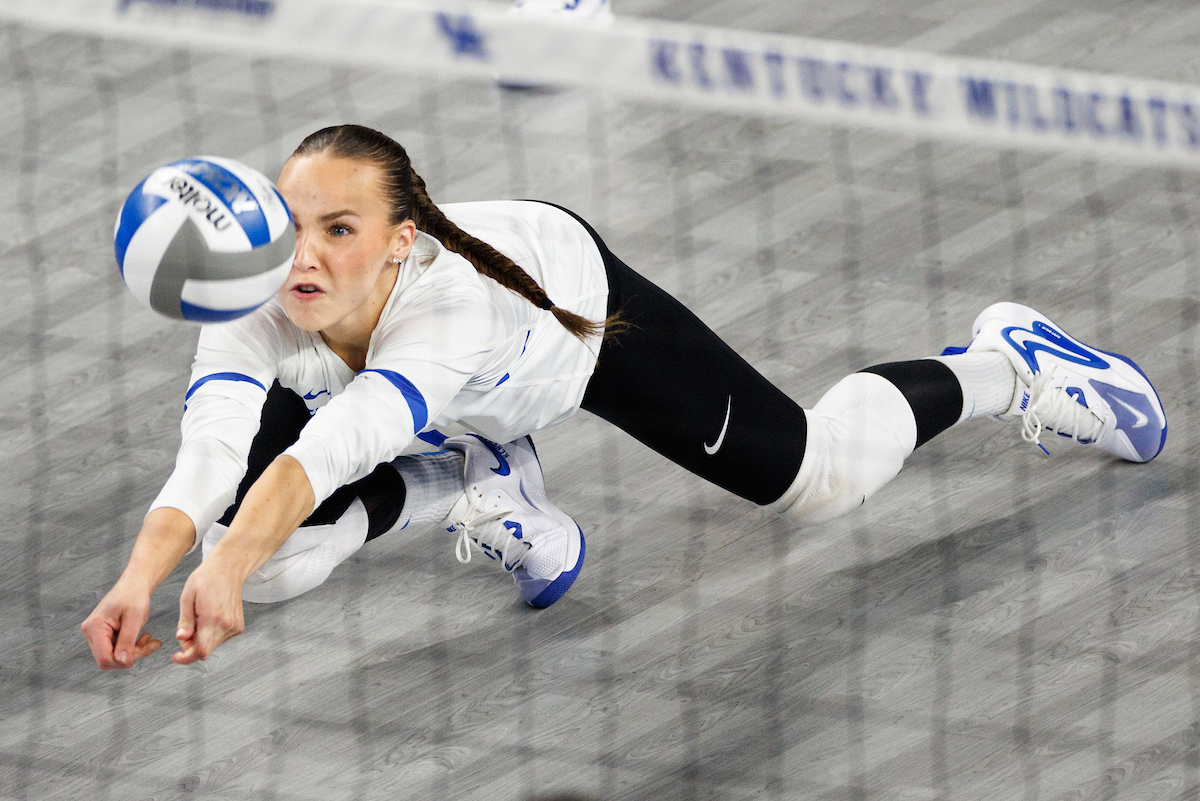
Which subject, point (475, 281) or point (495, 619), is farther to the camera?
point (495, 619)

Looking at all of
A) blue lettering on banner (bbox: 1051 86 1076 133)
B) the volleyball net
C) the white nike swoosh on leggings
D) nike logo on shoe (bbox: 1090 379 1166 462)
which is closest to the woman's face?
the volleyball net

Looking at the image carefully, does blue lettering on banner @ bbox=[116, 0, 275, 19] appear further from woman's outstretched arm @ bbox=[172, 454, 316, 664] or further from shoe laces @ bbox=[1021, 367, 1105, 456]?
shoe laces @ bbox=[1021, 367, 1105, 456]

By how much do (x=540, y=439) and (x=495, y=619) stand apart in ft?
1.75

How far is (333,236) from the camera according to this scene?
182 centimetres

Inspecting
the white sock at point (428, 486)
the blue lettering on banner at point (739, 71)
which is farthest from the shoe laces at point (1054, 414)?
the white sock at point (428, 486)

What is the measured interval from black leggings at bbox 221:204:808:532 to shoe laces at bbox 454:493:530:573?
138 millimetres

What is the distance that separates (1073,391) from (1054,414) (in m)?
0.06

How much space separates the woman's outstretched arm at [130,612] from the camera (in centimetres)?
160

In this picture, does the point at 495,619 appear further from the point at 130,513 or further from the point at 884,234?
the point at 884,234

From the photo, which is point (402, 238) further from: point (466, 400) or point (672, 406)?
point (672, 406)

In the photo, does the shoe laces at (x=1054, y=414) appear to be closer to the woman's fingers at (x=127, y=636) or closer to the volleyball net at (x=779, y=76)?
the volleyball net at (x=779, y=76)

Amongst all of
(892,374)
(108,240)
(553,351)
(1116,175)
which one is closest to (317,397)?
(553,351)

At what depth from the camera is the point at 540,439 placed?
9.23ft

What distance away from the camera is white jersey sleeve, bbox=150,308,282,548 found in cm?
177
